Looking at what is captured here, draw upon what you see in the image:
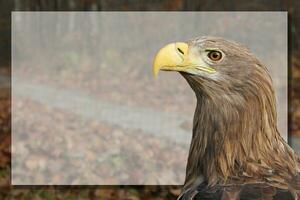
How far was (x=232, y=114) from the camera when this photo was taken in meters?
3.95

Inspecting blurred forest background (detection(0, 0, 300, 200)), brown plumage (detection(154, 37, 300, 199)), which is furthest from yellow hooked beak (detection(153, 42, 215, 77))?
blurred forest background (detection(0, 0, 300, 200))

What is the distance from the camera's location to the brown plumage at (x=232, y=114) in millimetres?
3855

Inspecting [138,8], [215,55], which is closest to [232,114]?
[215,55]

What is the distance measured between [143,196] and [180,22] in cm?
282

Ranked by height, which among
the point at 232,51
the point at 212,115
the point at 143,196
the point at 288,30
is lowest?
the point at 143,196

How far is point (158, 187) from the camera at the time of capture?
8453mm

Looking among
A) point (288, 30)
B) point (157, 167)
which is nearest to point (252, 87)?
point (157, 167)

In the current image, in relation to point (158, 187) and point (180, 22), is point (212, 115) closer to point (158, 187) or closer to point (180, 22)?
point (158, 187)

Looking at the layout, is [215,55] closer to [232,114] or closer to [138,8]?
[232,114]

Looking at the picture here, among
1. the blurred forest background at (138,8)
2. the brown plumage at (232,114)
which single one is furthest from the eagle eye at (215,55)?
the blurred forest background at (138,8)

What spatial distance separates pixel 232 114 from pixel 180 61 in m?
0.35

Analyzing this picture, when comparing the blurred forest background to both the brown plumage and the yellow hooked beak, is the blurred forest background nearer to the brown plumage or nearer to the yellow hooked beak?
the brown plumage

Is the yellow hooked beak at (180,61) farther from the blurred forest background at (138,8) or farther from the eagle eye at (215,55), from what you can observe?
the blurred forest background at (138,8)

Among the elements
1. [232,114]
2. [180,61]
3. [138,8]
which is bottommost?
[232,114]
